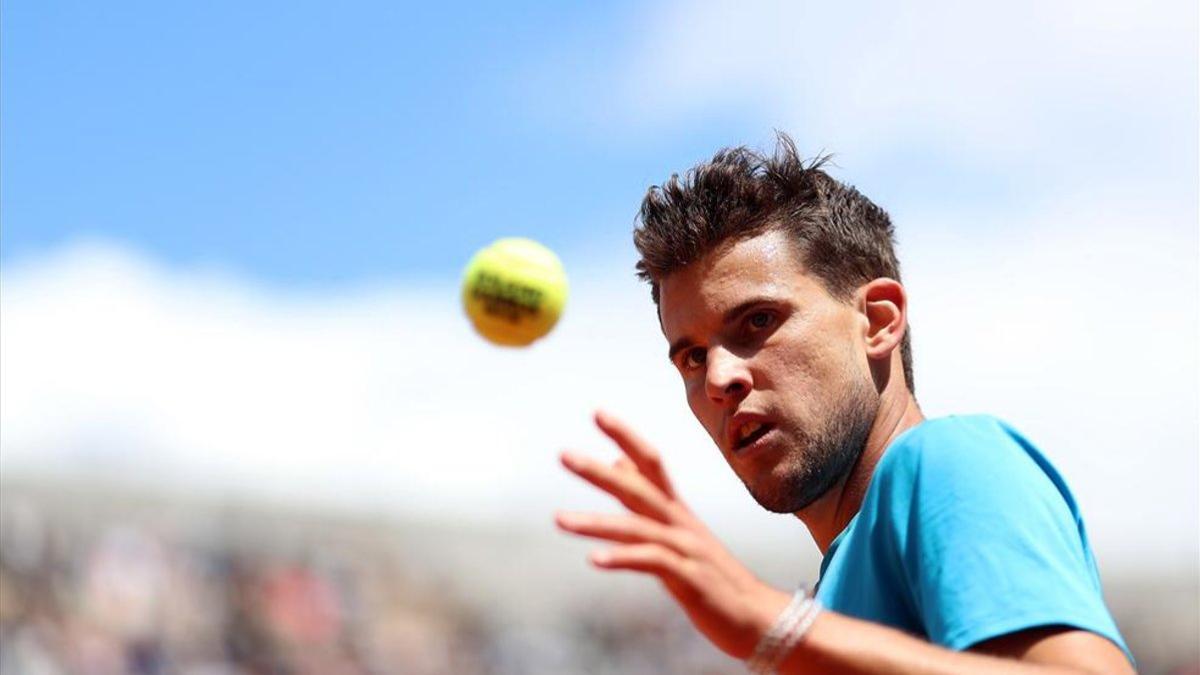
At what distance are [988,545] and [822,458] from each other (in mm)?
820

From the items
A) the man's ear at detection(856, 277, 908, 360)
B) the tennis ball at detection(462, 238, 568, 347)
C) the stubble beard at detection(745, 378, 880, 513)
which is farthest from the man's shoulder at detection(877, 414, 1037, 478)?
the tennis ball at detection(462, 238, 568, 347)

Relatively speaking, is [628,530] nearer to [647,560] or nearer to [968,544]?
[647,560]

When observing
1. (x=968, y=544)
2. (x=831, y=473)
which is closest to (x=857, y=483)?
(x=831, y=473)

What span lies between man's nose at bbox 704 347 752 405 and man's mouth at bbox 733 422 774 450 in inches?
2.7

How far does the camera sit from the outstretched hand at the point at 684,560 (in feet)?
8.18

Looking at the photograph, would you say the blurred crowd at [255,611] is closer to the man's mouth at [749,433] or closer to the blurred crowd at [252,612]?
the blurred crowd at [252,612]

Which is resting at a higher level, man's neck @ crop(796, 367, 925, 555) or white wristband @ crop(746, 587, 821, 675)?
man's neck @ crop(796, 367, 925, 555)

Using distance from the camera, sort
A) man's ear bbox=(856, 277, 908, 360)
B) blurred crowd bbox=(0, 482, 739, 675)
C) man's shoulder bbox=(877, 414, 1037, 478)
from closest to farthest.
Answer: man's shoulder bbox=(877, 414, 1037, 478), man's ear bbox=(856, 277, 908, 360), blurred crowd bbox=(0, 482, 739, 675)

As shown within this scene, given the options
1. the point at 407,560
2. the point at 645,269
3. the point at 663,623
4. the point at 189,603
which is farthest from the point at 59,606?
the point at 645,269

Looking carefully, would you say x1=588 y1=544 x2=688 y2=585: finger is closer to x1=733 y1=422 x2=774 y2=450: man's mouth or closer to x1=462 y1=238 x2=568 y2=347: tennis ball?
x1=733 y1=422 x2=774 y2=450: man's mouth

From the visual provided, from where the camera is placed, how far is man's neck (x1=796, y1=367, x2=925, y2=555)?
367cm

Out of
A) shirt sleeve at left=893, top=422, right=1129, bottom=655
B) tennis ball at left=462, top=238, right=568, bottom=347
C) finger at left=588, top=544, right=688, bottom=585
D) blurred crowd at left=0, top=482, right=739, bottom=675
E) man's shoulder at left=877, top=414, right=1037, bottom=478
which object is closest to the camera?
finger at left=588, top=544, right=688, bottom=585

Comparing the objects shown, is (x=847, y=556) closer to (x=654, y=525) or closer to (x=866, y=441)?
(x=866, y=441)

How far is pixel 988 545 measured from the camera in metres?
2.80
